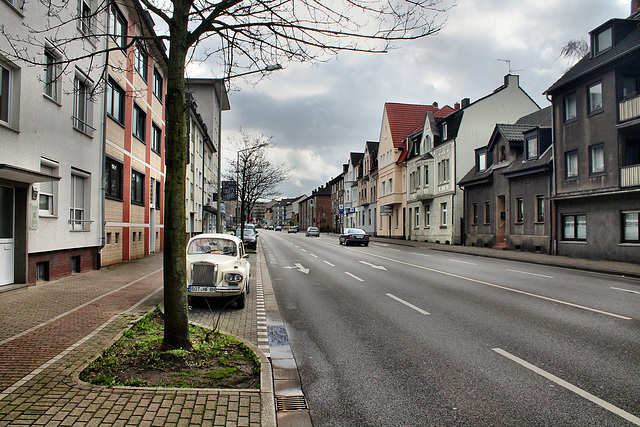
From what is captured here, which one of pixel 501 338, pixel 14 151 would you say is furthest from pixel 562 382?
pixel 14 151

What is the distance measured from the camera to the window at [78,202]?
45.8 ft

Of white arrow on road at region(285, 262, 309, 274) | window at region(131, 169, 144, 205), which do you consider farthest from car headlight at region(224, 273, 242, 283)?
window at region(131, 169, 144, 205)

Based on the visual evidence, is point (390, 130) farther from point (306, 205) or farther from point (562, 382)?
point (306, 205)

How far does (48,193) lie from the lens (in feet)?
40.4

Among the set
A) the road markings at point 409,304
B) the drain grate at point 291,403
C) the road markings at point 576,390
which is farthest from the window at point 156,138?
the road markings at point 576,390

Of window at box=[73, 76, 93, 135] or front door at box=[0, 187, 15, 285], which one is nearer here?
front door at box=[0, 187, 15, 285]

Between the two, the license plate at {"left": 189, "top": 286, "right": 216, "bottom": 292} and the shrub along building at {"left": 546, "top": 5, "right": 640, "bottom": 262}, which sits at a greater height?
the shrub along building at {"left": 546, "top": 5, "right": 640, "bottom": 262}

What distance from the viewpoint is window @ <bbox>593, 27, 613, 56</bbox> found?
2139 cm

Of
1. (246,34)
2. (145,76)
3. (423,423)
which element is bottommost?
(423,423)

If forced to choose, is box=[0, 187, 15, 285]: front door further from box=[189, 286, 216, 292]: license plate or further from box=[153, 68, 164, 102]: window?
box=[153, 68, 164, 102]: window

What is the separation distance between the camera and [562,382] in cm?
→ 478

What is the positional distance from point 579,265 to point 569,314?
1101 cm

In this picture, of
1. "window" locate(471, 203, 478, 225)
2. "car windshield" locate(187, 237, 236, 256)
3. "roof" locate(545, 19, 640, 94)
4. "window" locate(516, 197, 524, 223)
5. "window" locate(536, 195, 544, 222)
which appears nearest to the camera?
"car windshield" locate(187, 237, 236, 256)

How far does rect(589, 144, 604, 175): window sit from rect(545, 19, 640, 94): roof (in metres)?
3.58
